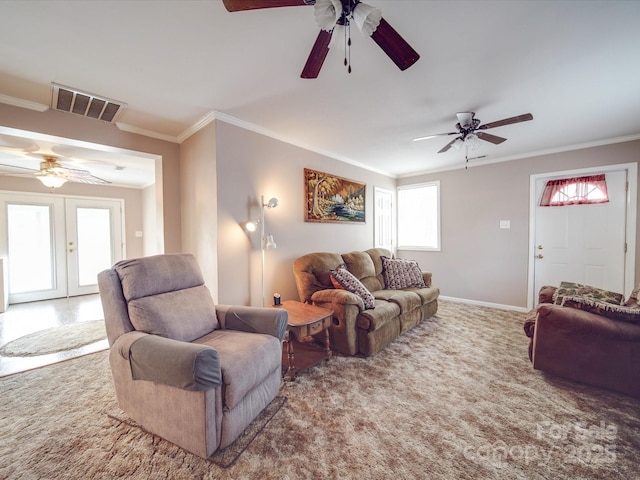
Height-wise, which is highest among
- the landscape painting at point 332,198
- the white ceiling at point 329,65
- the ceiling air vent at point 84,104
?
the white ceiling at point 329,65

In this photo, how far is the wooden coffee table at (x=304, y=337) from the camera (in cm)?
220

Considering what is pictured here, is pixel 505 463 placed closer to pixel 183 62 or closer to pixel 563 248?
pixel 183 62

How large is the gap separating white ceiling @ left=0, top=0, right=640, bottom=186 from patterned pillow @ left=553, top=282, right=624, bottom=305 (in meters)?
1.83

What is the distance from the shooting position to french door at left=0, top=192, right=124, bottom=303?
187 inches

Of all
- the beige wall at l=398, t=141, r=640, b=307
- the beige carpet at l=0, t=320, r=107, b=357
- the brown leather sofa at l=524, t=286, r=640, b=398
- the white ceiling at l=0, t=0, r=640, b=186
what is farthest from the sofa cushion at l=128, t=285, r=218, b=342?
the beige wall at l=398, t=141, r=640, b=307

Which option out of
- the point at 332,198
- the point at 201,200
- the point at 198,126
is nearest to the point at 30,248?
the point at 201,200

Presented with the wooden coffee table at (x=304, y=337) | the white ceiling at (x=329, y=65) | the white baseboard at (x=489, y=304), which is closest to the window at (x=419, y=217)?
the white baseboard at (x=489, y=304)

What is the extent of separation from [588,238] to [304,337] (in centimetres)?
422

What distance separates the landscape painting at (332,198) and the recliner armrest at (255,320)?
1.82 metres

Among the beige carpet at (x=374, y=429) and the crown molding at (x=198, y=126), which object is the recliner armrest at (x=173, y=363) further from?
the crown molding at (x=198, y=126)

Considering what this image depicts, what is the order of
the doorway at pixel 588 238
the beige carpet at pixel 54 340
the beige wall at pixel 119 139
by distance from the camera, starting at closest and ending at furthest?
the beige wall at pixel 119 139
the beige carpet at pixel 54 340
the doorway at pixel 588 238

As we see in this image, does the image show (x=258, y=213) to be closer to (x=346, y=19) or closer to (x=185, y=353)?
(x=185, y=353)

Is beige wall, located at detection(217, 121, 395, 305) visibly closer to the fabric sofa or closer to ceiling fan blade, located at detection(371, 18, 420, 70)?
the fabric sofa

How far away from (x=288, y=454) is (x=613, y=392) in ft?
8.34
